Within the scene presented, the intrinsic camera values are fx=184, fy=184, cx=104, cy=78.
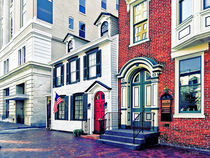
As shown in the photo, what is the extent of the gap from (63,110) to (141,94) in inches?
291

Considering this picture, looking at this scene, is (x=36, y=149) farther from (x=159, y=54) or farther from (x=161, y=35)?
(x=161, y=35)

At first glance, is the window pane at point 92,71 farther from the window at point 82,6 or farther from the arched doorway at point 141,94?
the window at point 82,6

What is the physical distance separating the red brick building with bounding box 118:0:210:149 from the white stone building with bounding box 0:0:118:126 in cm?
1009

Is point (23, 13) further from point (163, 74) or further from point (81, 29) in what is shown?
point (163, 74)

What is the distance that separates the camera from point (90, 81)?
482 inches

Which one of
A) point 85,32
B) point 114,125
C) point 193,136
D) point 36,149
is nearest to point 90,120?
point 114,125

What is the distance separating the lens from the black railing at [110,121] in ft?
33.4

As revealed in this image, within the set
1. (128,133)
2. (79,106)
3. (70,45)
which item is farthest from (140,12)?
(79,106)

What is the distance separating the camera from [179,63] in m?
8.27

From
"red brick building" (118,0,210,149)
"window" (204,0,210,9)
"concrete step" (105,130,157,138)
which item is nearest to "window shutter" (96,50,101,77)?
"red brick building" (118,0,210,149)

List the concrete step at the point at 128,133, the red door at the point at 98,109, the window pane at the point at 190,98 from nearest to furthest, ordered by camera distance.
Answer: the window pane at the point at 190,98 < the concrete step at the point at 128,133 < the red door at the point at 98,109

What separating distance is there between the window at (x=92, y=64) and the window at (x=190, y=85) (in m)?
5.10

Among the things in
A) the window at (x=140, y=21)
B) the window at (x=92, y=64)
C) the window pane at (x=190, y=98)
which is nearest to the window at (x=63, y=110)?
the window at (x=92, y=64)

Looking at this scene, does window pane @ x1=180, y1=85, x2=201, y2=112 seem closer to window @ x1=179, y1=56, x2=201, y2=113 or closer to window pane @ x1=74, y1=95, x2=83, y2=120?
window @ x1=179, y1=56, x2=201, y2=113
